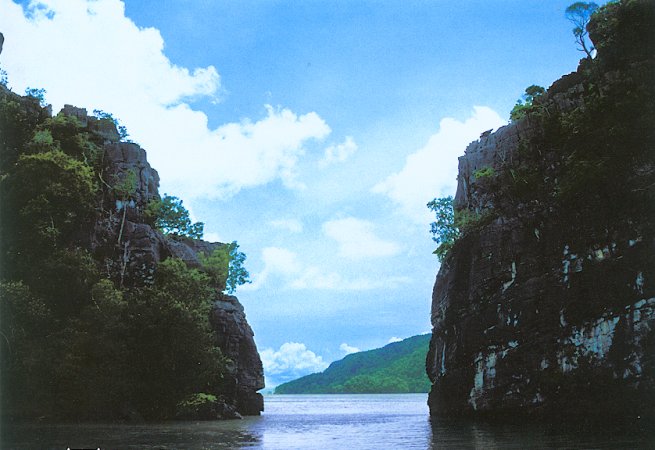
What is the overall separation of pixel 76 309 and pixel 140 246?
305 inches

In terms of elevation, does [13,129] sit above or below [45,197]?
above

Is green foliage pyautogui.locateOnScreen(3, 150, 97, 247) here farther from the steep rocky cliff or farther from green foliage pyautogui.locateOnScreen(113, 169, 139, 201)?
the steep rocky cliff

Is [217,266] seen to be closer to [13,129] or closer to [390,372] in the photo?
[13,129]

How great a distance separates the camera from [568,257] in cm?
3434

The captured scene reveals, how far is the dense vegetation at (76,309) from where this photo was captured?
3691cm

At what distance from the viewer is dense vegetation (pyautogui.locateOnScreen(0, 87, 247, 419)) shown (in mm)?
36906

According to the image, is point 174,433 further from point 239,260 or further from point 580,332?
point 239,260

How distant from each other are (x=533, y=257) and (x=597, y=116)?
9276mm

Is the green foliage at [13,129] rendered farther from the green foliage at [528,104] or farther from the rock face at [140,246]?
the green foliage at [528,104]

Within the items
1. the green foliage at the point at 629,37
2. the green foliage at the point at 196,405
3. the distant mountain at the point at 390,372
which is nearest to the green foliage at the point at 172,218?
the green foliage at the point at 196,405

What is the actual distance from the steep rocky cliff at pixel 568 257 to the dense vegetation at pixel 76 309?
19513mm

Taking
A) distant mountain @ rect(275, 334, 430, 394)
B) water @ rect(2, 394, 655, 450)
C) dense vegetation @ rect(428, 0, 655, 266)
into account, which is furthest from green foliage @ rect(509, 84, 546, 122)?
distant mountain @ rect(275, 334, 430, 394)

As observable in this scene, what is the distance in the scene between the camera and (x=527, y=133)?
137ft

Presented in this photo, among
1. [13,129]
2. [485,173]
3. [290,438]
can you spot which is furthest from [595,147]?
[13,129]
